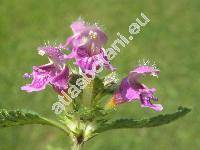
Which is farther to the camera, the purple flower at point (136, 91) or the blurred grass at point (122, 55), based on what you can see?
the blurred grass at point (122, 55)

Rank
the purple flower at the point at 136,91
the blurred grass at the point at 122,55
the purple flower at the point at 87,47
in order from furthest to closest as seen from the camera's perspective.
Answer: the blurred grass at the point at 122,55 → the purple flower at the point at 136,91 → the purple flower at the point at 87,47

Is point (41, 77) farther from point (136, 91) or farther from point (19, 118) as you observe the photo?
point (136, 91)

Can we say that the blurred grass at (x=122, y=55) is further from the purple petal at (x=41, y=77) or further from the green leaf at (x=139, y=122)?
the purple petal at (x=41, y=77)

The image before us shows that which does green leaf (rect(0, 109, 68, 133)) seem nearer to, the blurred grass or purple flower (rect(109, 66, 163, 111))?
purple flower (rect(109, 66, 163, 111))

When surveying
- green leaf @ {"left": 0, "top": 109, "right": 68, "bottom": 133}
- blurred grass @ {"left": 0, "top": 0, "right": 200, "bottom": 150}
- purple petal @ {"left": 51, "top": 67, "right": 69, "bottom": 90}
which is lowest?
green leaf @ {"left": 0, "top": 109, "right": 68, "bottom": 133}

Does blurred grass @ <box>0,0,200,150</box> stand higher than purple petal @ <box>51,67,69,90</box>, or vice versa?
blurred grass @ <box>0,0,200,150</box>

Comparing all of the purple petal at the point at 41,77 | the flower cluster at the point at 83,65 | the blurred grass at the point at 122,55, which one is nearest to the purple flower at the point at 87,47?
the flower cluster at the point at 83,65

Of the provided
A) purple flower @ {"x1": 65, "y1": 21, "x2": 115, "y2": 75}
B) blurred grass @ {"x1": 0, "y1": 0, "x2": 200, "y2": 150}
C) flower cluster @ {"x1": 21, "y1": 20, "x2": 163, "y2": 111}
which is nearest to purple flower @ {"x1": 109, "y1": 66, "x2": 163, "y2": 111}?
flower cluster @ {"x1": 21, "y1": 20, "x2": 163, "y2": 111}

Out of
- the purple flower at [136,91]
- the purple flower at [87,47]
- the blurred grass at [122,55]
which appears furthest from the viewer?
the blurred grass at [122,55]

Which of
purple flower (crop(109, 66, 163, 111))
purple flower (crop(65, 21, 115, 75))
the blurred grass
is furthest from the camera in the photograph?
the blurred grass
